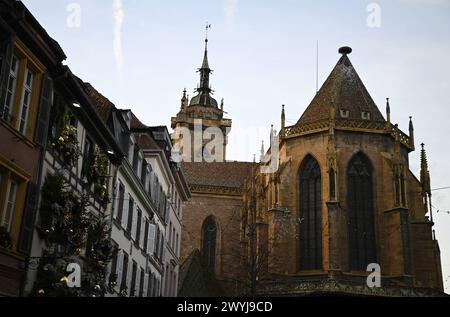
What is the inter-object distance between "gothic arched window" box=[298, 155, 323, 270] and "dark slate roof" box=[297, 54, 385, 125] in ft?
11.0

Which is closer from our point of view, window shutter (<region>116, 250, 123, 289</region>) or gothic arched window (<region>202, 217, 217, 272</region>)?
window shutter (<region>116, 250, 123, 289</region>)

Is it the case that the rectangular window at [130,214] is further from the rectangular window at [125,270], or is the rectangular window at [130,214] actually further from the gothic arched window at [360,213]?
the gothic arched window at [360,213]

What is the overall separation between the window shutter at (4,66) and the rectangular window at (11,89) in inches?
16.6

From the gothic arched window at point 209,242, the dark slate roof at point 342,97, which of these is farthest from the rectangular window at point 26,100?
the gothic arched window at point 209,242

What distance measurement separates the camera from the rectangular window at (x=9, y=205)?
1284 cm

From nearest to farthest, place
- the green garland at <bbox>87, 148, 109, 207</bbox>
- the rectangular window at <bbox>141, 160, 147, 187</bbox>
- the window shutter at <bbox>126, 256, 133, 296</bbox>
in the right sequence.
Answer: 1. the green garland at <bbox>87, 148, 109, 207</bbox>
2. the window shutter at <bbox>126, 256, 133, 296</bbox>
3. the rectangular window at <bbox>141, 160, 147, 187</bbox>

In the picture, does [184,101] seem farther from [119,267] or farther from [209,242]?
[119,267]

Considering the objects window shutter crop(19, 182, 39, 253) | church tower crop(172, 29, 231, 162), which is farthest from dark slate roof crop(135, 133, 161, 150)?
church tower crop(172, 29, 231, 162)

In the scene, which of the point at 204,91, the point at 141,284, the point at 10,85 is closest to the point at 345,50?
the point at 141,284

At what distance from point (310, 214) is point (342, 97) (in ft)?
29.5

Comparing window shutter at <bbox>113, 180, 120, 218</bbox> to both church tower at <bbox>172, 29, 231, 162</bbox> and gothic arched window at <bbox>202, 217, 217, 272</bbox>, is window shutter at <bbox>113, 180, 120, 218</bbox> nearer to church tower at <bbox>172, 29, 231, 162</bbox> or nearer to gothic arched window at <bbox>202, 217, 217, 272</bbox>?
gothic arched window at <bbox>202, 217, 217, 272</bbox>

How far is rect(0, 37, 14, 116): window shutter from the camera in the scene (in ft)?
39.4
